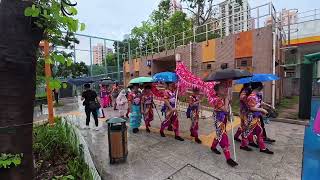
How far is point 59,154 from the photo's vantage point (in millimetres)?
4980

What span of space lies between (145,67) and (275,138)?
1692 centimetres

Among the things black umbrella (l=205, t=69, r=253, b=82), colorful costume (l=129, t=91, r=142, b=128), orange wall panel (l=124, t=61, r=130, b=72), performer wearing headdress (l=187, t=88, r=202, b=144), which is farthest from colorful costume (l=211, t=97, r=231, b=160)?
orange wall panel (l=124, t=61, r=130, b=72)

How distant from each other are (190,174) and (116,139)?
1.63m

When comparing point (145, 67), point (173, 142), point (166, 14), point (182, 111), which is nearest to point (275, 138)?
point (173, 142)

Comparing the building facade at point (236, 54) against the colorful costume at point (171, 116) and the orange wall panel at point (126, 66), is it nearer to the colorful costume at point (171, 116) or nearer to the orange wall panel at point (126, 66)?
the colorful costume at point (171, 116)

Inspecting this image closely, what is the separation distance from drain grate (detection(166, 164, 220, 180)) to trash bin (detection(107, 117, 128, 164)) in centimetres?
119

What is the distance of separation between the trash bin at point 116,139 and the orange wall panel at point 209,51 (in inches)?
418

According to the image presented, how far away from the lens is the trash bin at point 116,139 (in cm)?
493

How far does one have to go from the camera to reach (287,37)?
54.0 ft

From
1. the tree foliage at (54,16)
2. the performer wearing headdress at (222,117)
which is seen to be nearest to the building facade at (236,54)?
the performer wearing headdress at (222,117)

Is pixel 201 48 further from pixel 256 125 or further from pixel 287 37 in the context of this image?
pixel 256 125

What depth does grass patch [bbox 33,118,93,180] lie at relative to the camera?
159 inches

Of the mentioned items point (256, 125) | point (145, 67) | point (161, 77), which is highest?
point (145, 67)

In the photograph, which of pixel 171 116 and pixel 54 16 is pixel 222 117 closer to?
pixel 171 116
